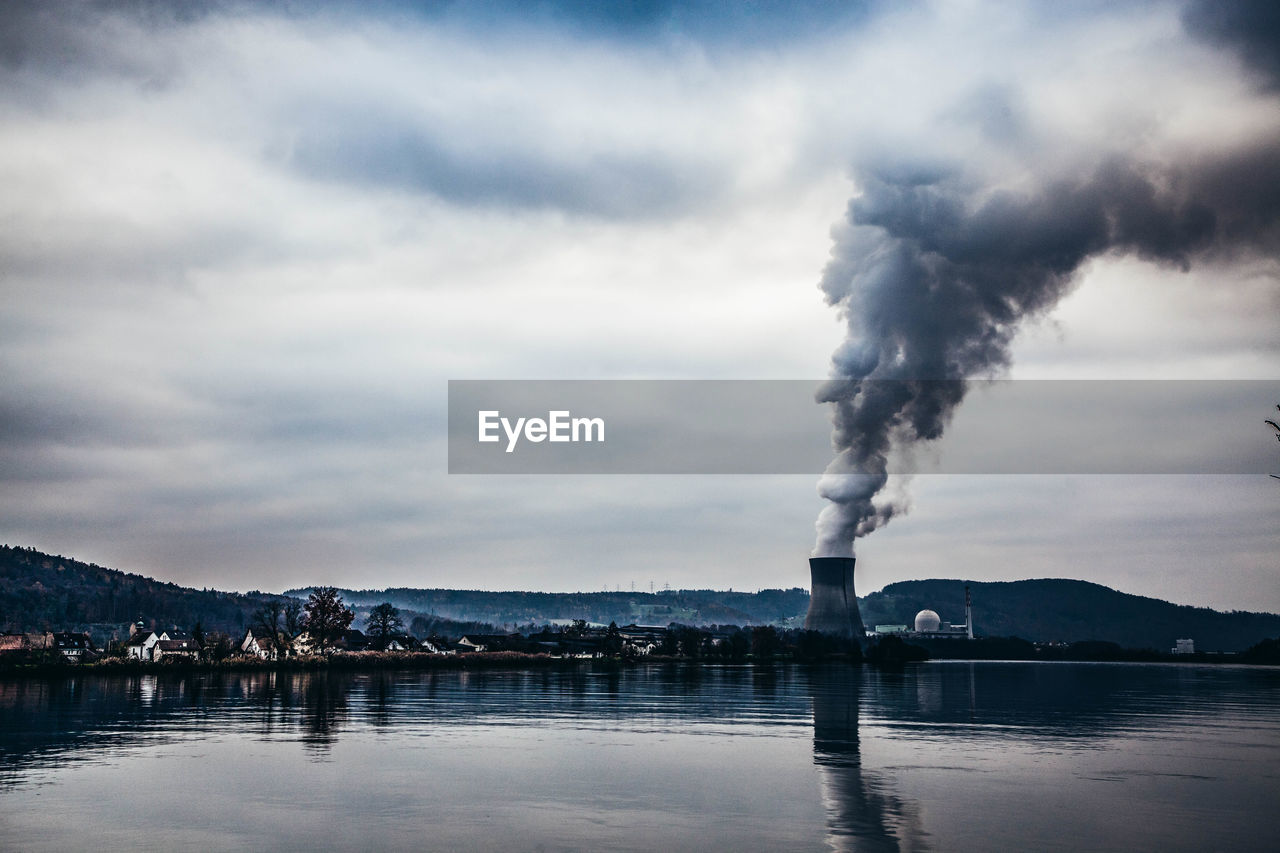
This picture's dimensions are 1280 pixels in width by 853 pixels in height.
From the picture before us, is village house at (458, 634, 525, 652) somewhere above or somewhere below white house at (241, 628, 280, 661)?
below

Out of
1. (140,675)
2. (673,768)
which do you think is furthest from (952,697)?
(140,675)

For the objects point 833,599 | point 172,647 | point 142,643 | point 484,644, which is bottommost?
point 484,644

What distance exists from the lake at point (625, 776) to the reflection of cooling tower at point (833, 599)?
2650 inches

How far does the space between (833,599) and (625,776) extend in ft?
357

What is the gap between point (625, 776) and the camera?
36.3 meters

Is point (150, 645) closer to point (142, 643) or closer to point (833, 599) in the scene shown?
point (142, 643)

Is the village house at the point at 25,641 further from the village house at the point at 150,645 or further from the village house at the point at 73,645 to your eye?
the village house at the point at 150,645

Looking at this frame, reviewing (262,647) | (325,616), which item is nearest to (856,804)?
(325,616)

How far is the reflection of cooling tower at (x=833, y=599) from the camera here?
13738 cm

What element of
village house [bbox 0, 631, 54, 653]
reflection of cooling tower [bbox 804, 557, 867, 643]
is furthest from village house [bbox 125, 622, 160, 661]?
reflection of cooling tower [bbox 804, 557, 867, 643]

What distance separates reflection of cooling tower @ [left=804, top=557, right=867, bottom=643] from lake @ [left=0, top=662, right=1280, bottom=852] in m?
67.3

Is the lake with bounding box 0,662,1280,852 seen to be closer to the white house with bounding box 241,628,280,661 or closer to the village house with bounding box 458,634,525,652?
the white house with bounding box 241,628,280,661

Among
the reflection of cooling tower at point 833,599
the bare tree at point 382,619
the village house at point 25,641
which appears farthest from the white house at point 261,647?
the reflection of cooling tower at point 833,599

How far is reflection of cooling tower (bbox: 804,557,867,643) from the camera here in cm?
13738
